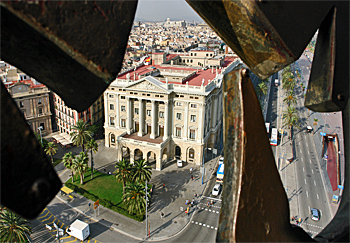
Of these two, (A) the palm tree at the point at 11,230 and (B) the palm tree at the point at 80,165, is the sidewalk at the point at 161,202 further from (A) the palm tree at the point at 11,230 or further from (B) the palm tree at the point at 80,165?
(A) the palm tree at the point at 11,230

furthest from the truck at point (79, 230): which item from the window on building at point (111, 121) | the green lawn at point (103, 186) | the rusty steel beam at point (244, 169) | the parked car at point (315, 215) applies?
the rusty steel beam at point (244, 169)

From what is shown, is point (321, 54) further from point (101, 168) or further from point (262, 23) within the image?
point (101, 168)

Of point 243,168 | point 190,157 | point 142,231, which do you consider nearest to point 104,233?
point 142,231

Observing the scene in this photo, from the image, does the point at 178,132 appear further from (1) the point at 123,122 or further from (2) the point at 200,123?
(1) the point at 123,122

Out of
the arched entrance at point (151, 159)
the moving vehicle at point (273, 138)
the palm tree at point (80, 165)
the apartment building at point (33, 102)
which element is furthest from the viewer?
the moving vehicle at point (273, 138)

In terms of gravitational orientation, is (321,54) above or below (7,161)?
above

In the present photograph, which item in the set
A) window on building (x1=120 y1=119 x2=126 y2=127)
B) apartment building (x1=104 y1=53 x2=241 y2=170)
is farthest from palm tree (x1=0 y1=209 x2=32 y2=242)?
window on building (x1=120 y1=119 x2=126 y2=127)

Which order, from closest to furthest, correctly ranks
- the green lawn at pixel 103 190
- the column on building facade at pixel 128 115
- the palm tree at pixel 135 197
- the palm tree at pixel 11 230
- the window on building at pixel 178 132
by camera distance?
the palm tree at pixel 11 230, the palm tree at pixel 135 197, the green lawn at pixel 103 190, the window on building at pixel 178 132, the column on building facade at pixel 128 115
